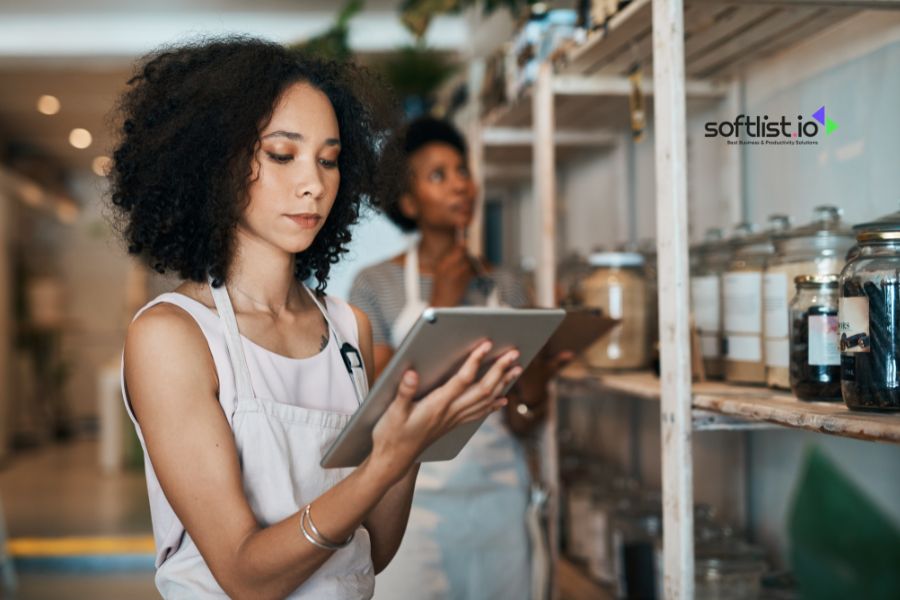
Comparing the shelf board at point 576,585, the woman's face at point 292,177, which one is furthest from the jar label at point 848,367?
the shelf board at point 576,585

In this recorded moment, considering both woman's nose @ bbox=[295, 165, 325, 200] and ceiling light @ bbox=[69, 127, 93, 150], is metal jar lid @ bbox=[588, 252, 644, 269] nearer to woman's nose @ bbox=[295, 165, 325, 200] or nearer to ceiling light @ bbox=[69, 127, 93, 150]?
woman's nose @ bbox=[295, 165, 325, 200]

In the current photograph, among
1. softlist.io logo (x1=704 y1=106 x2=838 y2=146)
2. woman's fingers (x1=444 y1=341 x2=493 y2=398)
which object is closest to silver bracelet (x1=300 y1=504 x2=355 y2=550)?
woman's fingers (x1=444 y1=341 x2=493 y2=398)

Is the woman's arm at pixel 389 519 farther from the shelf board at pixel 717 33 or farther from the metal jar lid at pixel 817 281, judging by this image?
the shelf board at pixel 717 33

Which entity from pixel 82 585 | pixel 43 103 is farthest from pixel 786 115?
pixel 43 103

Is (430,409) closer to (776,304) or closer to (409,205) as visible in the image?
(776,304)

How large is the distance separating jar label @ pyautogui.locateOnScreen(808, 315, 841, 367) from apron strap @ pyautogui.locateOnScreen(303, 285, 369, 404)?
0.64 m

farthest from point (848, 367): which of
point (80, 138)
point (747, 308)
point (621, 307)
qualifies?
point (80, 138)

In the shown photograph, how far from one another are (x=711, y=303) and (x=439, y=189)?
0.88 metres

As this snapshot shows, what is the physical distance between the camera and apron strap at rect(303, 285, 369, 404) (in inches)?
52.6

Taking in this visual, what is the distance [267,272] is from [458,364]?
0.41 meters

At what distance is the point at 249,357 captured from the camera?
1.20 m

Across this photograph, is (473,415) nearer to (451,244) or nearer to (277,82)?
(277,82)

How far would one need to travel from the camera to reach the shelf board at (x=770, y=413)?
3.42ft

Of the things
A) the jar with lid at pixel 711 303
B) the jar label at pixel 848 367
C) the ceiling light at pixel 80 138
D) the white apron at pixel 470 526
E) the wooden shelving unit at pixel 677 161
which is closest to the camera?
the jar label at pixel 848 367
